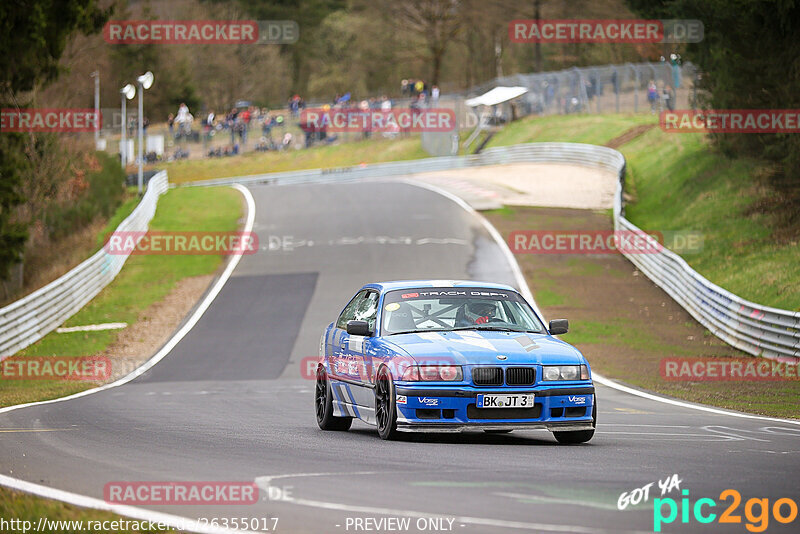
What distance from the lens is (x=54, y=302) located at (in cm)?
2745

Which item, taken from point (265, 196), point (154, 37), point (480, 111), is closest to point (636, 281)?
point (265, 196)

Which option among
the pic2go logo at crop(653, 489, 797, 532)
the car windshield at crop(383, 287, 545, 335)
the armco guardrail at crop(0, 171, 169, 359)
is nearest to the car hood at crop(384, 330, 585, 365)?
the car windshield at crop(383, 287, 545, 335)

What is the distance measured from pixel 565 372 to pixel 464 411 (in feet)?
3.22

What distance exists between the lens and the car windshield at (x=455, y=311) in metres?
10.8

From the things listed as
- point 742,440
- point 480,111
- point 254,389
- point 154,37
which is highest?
point 154,37

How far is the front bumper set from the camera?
9.63 m

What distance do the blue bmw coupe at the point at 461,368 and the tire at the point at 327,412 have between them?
0.34 meters

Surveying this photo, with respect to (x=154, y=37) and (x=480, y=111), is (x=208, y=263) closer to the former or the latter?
(x=480, y=111)

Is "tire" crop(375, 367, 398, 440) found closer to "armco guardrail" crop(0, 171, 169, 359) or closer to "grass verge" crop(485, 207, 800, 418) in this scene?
"grass verge" crop(485, 207, 800, 418)

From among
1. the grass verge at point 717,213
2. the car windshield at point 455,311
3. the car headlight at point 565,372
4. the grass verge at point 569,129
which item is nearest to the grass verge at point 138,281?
the car windshield at point 455,311

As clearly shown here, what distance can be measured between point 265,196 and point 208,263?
49.5ft

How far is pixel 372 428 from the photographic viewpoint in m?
12.2

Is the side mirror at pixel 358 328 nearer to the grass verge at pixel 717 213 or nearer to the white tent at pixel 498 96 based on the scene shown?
the grass verge at pixel 717 213

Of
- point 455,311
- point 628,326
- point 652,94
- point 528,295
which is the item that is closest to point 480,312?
point 455,311
